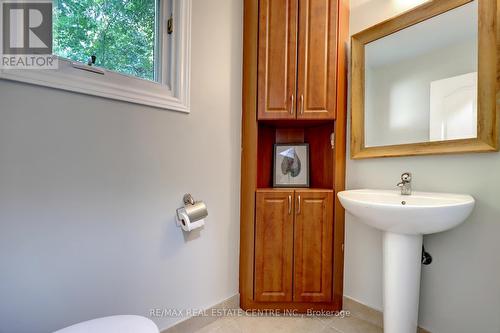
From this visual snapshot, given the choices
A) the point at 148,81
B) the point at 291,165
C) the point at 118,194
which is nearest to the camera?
the point at 118,194

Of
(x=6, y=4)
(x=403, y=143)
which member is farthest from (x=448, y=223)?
(x=6, y=4)

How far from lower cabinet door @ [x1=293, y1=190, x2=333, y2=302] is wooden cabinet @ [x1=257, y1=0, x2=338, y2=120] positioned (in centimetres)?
55

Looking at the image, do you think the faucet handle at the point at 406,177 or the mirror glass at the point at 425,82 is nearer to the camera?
the mirror glass at the point at 425,82

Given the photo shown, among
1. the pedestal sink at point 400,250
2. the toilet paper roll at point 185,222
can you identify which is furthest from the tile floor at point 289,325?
the toilet paper roll at point 185,222

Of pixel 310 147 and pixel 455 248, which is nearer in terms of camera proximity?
pixel 455 248

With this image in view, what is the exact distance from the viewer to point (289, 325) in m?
1.44

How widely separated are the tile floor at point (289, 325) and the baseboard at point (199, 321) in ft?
0.09

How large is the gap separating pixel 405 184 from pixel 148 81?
1.48 meters

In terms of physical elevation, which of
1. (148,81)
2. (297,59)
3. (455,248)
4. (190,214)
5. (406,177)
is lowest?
(455,248)

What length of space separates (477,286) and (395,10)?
1.54 m

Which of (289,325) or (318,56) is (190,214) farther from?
(318,56)

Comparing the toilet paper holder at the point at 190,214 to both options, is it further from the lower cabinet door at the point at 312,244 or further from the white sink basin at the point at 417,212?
the white sink basin at the point at 417,212

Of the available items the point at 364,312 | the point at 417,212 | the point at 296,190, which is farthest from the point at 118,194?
the point at 364,312

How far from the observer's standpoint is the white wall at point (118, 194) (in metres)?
0.87
